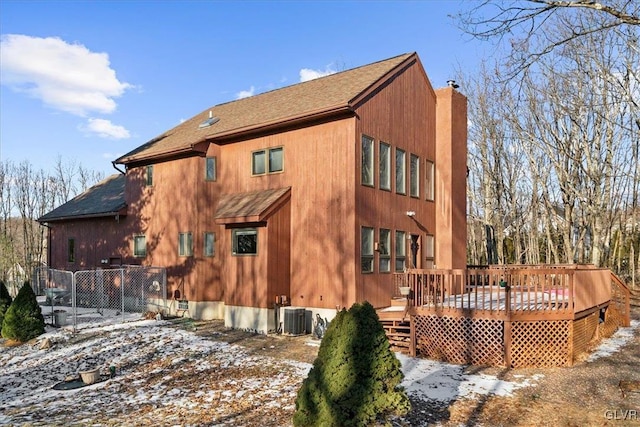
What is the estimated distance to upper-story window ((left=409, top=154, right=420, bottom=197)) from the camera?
16192 mm

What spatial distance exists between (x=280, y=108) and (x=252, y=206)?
12.4 feet

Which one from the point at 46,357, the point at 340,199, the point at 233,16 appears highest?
the point at 233,16

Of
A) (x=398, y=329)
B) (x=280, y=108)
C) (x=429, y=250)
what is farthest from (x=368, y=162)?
(x=398, y=329)

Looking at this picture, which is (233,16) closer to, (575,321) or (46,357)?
(46,357)

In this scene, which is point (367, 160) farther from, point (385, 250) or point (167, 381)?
point (167, 381)

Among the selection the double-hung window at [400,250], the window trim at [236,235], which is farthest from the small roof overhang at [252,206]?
the double-hung window at [400,250]

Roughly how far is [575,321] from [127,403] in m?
9.89

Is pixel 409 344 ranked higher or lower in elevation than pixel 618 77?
lower

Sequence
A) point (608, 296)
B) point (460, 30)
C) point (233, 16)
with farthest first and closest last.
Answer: point (233, 16) < point (608, 296) < point (460, 30)

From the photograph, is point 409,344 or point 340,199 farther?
point 340,199

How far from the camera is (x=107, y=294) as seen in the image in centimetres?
1962

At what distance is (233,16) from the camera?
1916 centimetres

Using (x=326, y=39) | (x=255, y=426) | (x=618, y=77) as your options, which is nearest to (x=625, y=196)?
(x=618, y=77)

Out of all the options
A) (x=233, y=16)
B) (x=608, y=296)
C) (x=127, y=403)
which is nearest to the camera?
(x=127, y=403)
